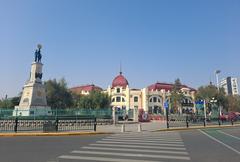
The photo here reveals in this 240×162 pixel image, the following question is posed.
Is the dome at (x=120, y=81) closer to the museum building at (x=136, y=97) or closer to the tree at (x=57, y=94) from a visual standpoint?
the museum building at (x=136, y=97)

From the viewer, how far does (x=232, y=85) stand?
635ft

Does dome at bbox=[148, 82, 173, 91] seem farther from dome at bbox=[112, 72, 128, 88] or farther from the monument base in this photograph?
the monument base

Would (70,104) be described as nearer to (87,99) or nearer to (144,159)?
(87,99)

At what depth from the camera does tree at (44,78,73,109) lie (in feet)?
205

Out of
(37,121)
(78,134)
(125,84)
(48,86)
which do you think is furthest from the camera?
(125,84)

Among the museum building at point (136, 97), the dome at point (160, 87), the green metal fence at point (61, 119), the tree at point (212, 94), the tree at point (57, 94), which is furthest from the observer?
the dome at point (160, 87)

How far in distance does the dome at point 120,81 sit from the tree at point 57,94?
2229 centimetres

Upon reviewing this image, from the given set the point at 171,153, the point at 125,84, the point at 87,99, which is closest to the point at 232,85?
the point at 125,84

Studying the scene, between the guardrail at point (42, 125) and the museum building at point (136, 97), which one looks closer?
the guardrail at point (42, 125)

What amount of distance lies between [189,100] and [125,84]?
23083mm

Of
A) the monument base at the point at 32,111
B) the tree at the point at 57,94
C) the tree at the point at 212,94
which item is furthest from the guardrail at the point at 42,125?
the tree at the point at 212,94

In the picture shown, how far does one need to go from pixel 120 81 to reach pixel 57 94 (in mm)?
27248

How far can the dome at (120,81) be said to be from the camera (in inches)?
3302

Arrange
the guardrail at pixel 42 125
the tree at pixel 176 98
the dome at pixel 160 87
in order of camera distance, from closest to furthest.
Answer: the guardrail at pixel 42 125, the tree at pixel 176 98, the dome at pixel 160 87
